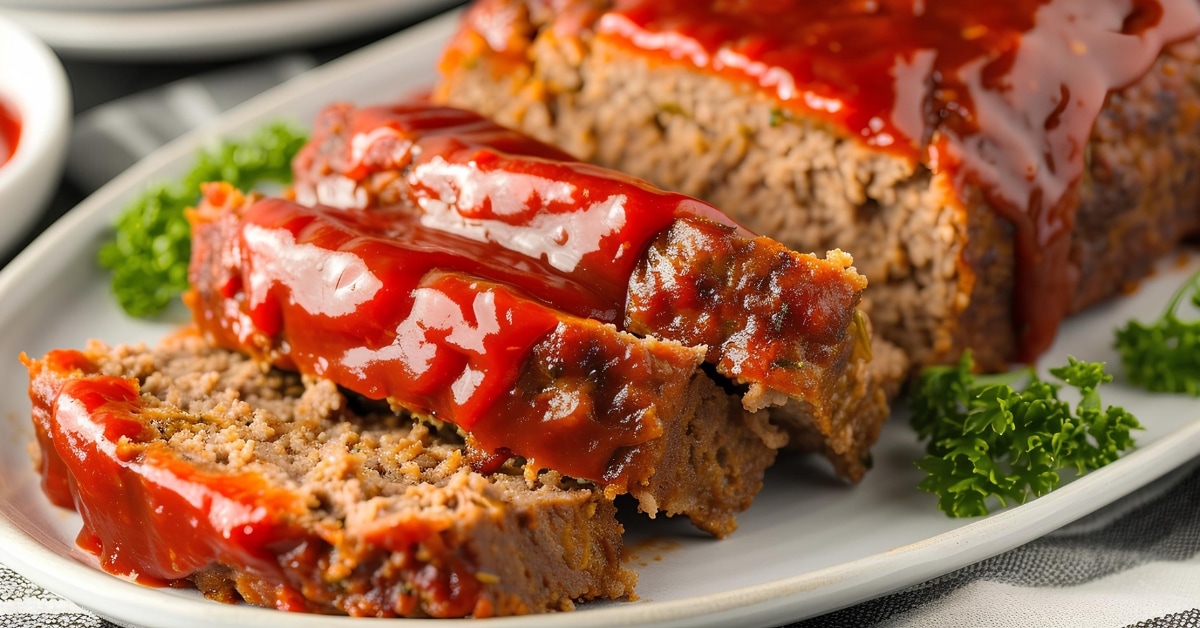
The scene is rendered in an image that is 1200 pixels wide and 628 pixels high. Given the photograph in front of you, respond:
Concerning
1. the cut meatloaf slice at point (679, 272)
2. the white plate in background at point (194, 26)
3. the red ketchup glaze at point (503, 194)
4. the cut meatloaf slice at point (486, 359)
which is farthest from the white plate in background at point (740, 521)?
the white plate in background at point (194, 26)

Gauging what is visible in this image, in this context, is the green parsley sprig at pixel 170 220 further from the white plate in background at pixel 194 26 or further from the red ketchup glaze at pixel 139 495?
the white plate in background at pixel 194 26

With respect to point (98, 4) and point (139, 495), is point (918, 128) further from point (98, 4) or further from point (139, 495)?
point (98, 4)

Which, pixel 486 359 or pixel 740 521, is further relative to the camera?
pixel 740 521

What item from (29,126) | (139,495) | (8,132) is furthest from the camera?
(8,132)

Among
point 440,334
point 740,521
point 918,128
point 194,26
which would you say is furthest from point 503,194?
point 194,26

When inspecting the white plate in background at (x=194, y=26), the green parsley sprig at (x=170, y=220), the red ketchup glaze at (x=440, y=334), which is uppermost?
the red ketchup glaze at (x=440, y=334)

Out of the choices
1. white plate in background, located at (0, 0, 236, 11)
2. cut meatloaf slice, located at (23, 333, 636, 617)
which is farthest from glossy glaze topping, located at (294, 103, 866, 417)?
white plate in background, located at (0, 0, 236, 11)

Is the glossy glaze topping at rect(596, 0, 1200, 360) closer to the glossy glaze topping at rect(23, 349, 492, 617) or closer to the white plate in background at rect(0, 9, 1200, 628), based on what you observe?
the white plate in background at rect(0, 9, 1200, 628)
